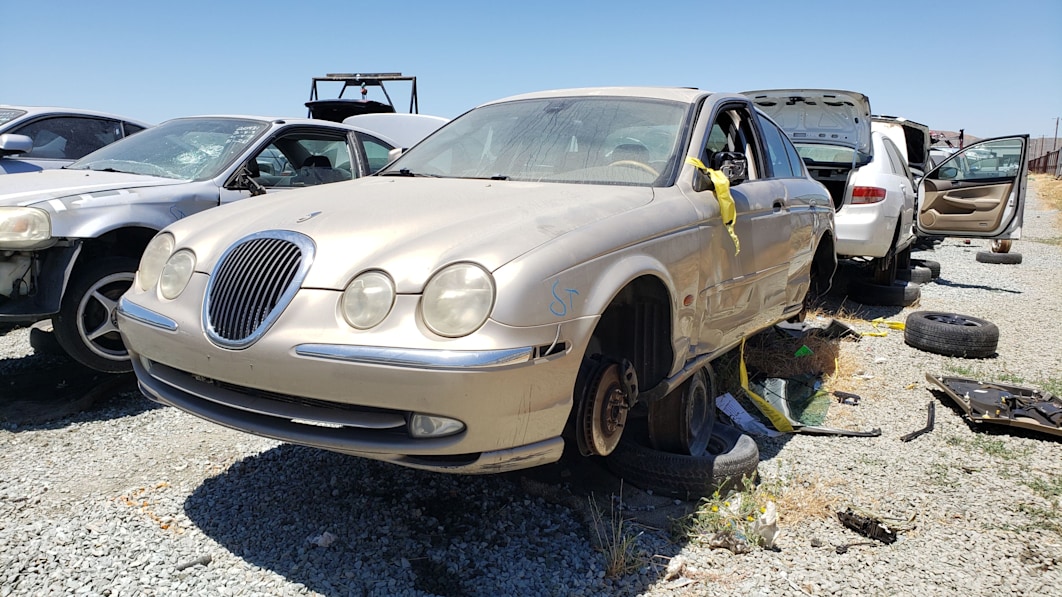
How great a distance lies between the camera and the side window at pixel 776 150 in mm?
4387

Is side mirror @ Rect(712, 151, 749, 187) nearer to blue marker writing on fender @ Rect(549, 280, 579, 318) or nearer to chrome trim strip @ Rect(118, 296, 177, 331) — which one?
blue marker writing on fender @ Rect(549, 280, 579, 318)

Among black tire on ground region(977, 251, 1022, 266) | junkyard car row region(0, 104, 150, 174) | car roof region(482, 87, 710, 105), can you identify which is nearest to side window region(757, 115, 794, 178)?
car roof region(482, 87, 710, 105)

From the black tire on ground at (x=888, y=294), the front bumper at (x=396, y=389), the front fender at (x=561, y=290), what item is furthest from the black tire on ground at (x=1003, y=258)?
the front bumper at (x=396, y=389)

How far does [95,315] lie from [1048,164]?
53813 millimetres

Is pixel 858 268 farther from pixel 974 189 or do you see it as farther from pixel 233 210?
pixel 233 210

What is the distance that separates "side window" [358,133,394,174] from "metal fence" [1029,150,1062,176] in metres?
44.6

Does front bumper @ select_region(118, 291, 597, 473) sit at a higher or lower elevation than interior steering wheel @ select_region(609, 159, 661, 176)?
lower

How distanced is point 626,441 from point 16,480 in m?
2.64

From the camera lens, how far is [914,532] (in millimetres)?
3002

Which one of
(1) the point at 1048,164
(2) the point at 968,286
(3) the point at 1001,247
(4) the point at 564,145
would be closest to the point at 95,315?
(4) the point at 564,145

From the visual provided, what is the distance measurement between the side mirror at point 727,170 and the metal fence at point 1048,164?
45417mm

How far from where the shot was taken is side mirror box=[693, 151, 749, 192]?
3.30 metres

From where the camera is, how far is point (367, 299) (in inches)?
90.7

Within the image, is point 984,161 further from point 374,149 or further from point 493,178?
Answer: point 493,178
